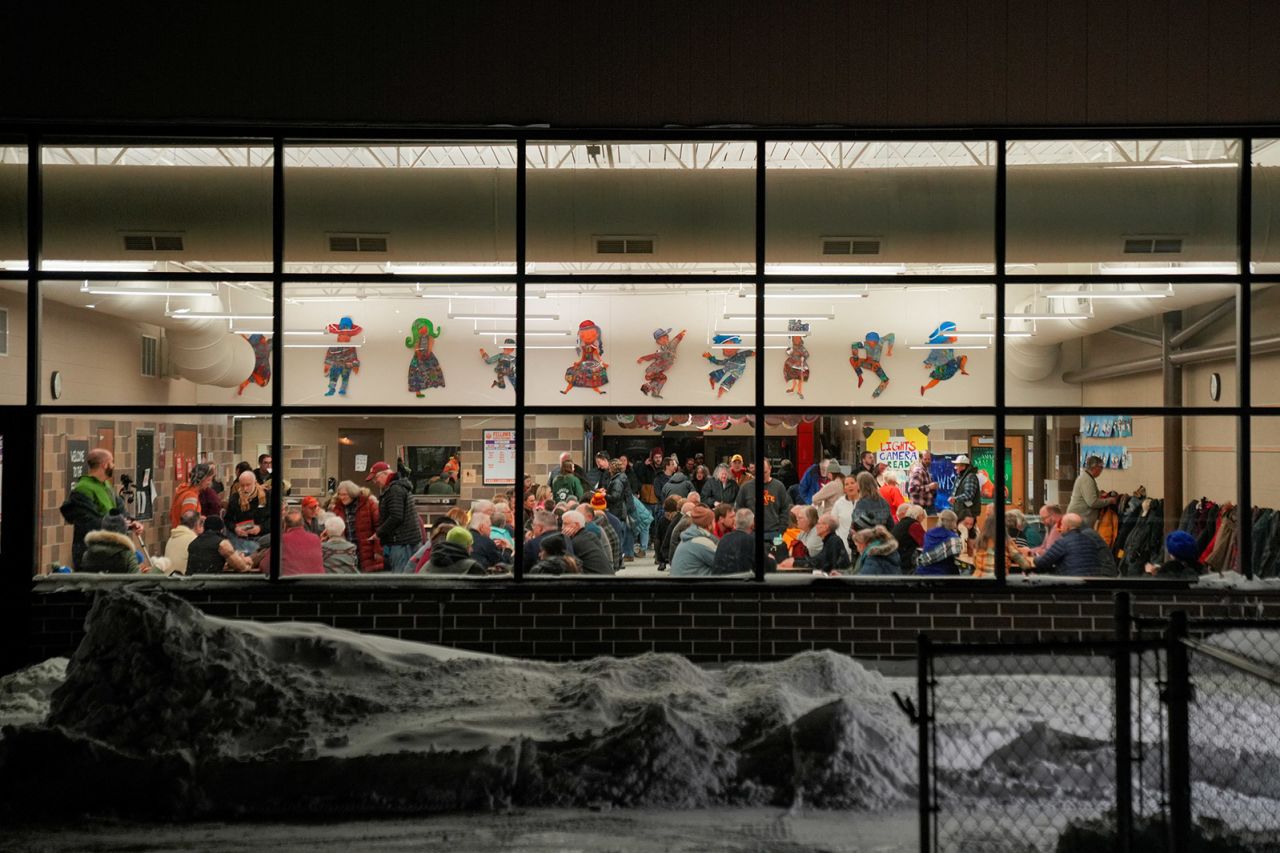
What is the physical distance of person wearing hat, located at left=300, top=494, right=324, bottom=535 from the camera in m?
9.97

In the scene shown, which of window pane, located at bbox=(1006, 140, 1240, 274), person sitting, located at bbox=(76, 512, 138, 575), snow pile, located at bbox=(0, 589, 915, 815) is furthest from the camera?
window pane, located at bbox=(1006, 140, 1240, 274)

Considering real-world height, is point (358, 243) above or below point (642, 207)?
below

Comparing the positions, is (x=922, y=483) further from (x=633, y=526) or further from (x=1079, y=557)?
(x=633, y=526)

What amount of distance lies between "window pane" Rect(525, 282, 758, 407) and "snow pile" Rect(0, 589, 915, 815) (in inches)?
129

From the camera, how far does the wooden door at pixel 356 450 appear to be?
10008 mm

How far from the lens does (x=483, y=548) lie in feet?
32.8

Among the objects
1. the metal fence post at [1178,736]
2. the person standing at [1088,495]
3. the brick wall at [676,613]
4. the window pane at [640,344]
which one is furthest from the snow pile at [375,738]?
the person standing at [1088,495]

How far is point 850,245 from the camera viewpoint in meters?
10.1

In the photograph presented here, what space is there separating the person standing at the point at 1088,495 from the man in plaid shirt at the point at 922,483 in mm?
1276

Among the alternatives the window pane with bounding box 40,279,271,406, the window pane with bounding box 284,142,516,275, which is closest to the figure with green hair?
the window pane with bounding box 284,142,516,275

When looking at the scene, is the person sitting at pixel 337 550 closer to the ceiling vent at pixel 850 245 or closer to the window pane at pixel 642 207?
the window pane at pixel 642 207

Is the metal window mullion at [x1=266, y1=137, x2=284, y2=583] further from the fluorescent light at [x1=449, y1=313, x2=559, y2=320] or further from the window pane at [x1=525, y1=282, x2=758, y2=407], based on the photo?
the window pane at [x1=525, y1=282, x2=758, y2=407]

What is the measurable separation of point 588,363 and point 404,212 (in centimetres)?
227

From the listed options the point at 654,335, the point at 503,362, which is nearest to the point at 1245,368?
the point at 654,335
